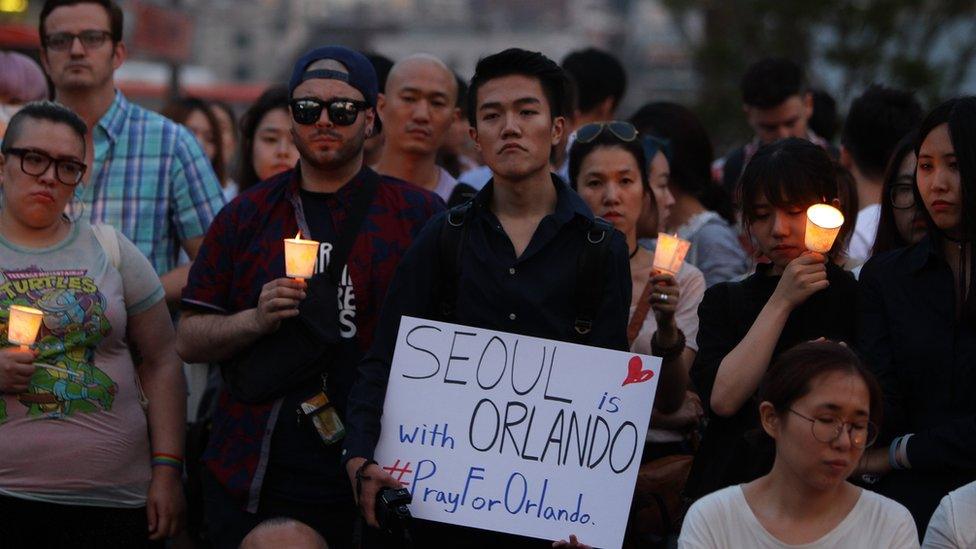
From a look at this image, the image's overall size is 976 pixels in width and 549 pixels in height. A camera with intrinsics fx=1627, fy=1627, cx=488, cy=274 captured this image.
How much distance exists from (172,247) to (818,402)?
138 inches

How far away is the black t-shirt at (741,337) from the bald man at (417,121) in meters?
2.40

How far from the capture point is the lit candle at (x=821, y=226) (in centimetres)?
497

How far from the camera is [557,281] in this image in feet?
17.0

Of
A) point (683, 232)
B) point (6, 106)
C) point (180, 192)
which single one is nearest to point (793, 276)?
point (683, 232)

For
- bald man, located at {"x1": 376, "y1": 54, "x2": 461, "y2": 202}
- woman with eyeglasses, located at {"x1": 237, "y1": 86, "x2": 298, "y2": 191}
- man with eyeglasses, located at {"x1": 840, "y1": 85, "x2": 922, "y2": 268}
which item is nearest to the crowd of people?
man with eyeglasses, located at {"x1": 840, "y1": 85, "x2": 922, "y2": 268}

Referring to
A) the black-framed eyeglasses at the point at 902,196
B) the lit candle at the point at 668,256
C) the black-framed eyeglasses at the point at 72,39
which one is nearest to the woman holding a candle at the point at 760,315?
the lit candle at the point at 668,256

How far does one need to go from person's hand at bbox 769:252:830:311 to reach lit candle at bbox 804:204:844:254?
0.14 feet

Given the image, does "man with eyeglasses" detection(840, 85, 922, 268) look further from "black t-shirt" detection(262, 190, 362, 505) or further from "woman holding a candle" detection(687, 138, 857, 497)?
"black t-shirt" detection(262, 190, 362, 505)

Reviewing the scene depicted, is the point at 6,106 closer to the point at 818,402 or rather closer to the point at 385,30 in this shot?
the point at 818,402

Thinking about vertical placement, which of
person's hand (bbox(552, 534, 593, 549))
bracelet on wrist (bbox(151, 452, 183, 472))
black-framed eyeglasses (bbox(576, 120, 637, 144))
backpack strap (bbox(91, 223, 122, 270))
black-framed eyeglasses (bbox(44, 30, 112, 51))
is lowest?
bracelet on wrist (bbox(151, 452, 183, 472))

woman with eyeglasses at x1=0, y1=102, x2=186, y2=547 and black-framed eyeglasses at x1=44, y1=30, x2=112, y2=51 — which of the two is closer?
woman with eyeglasses at x1=0, y1=102, x2=186, y2=547

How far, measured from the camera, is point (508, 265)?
5203 millimetres

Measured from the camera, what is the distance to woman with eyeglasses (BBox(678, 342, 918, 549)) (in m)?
4.64

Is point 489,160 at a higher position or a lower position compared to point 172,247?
higher
